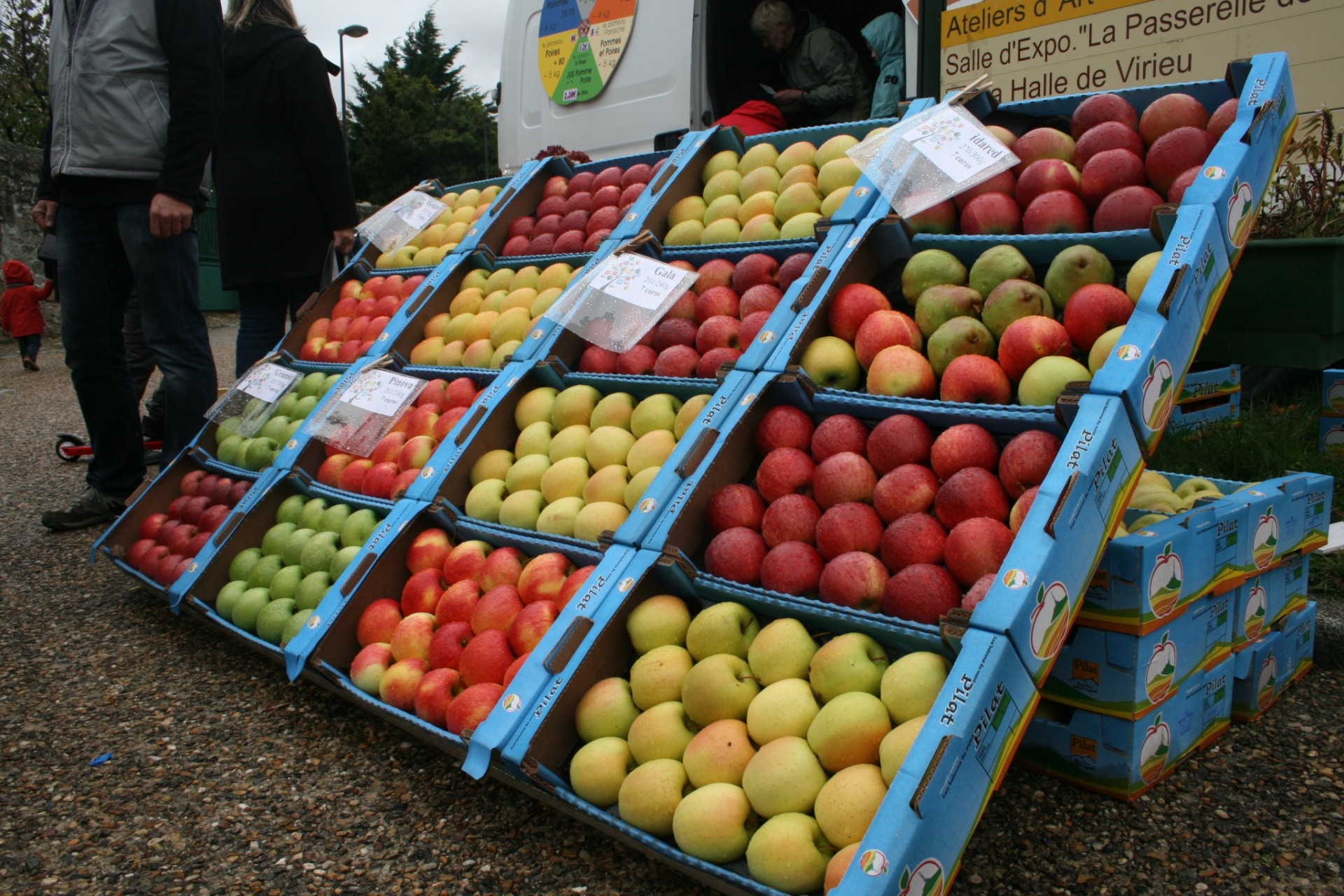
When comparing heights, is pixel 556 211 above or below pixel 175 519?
above

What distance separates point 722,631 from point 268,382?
260 centimetres

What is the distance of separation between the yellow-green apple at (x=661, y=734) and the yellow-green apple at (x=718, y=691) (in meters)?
0.03

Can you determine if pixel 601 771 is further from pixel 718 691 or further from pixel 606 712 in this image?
pixel 718 691

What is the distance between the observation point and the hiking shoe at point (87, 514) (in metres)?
4.14

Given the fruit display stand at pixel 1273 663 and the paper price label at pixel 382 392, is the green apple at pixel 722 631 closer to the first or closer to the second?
the fruit display stand at pixel 1273 663

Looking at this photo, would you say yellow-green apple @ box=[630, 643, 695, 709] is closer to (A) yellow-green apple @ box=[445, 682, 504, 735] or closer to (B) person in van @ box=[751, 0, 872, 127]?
(A) yellow-green apple @ box=[445, 682, 504, 735]

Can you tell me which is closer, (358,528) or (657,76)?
(358,528)

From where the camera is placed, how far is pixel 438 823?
Answer: 77.8 inches

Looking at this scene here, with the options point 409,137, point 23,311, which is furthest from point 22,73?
point 409,137

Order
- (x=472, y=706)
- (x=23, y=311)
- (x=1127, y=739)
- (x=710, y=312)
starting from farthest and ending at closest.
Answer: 1. (x=23, y=311)
2. (x=710, y=312)
3. (x=472, y=706)
4. (x=1127, y=739)

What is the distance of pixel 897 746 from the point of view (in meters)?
1.46

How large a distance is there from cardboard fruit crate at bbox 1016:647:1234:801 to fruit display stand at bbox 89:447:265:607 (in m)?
2.58

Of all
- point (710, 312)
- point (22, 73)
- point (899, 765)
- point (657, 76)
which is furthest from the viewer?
point (22, 73)

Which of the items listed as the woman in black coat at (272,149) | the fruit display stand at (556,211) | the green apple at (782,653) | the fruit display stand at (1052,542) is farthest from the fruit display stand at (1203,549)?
the woman in black coat at (272,149)
